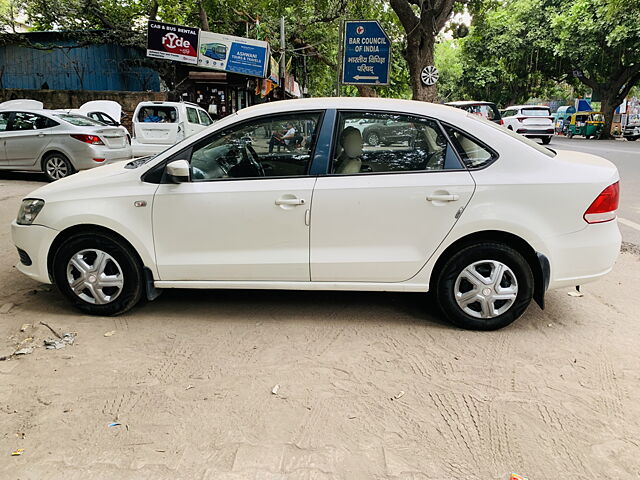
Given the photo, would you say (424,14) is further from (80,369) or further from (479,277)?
(80,369)

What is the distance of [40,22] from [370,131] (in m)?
Result: 21.8

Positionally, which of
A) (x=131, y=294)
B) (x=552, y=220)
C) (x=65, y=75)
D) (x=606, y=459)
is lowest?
(x=606, y=459)

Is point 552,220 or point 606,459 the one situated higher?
point 552,220

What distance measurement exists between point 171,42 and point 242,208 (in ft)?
54.7

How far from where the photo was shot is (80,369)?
3.22 m

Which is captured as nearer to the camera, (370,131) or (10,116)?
(370,131)

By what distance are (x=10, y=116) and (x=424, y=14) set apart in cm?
1008

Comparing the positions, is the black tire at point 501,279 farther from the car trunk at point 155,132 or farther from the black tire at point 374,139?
the car trunk at point 155,132

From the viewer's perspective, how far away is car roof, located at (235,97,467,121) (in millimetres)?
3748

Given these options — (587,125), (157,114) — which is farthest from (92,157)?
(587,125)

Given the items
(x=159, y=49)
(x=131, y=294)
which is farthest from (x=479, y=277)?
(x=159, y=49)

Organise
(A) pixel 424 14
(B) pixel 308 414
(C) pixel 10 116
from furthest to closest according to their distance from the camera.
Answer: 1. (A) pixel 424 14
2. (C) pixel 10 116
3. (B) pixel 308 414

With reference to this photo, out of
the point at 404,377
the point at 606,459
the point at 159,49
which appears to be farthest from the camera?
the point at 159,49

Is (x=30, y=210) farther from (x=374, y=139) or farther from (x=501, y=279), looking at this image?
(x=501, y=279)
